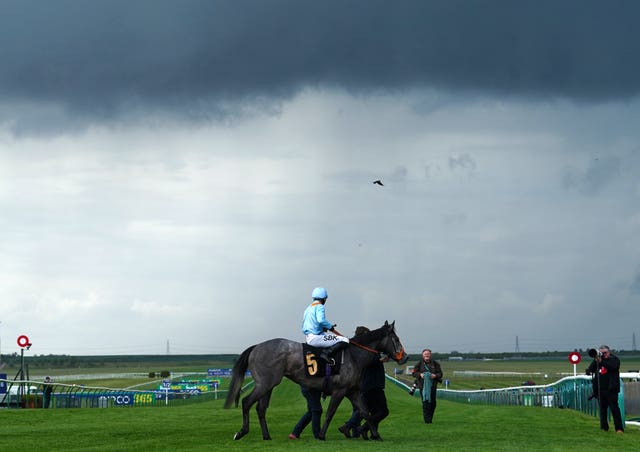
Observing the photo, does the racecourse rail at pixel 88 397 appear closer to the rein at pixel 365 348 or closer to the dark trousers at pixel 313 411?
the dark trousers at pixel 313 411

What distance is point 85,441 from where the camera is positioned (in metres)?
18.8

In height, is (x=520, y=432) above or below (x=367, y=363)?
below

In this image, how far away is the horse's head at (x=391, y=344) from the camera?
1916cm

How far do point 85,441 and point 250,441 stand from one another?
10.1 ft

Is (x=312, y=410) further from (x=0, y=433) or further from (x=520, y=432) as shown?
(x=0, y=433)

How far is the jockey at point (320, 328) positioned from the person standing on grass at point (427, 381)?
7507 millimetres

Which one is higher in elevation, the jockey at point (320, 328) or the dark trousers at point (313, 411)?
the jockey at point (320, 328)

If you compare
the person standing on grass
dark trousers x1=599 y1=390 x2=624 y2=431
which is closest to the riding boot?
dark trousers x1=599 y1=390 x2=624 y2=431

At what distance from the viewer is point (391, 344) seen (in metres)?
19.2

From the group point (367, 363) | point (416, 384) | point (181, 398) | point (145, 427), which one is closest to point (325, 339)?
point (367, 363)

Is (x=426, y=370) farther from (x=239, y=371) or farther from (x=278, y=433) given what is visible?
(x=239, y=371)

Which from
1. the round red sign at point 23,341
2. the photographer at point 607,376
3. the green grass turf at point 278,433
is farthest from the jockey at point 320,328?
the round red sign at point 23,341

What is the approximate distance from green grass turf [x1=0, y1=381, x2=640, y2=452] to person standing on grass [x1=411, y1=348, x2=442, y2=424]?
49 cm

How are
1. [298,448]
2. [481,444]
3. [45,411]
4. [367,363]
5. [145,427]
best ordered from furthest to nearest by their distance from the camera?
[45,411] < [145,427] < [367,363] < [481,444] < [298,448]
